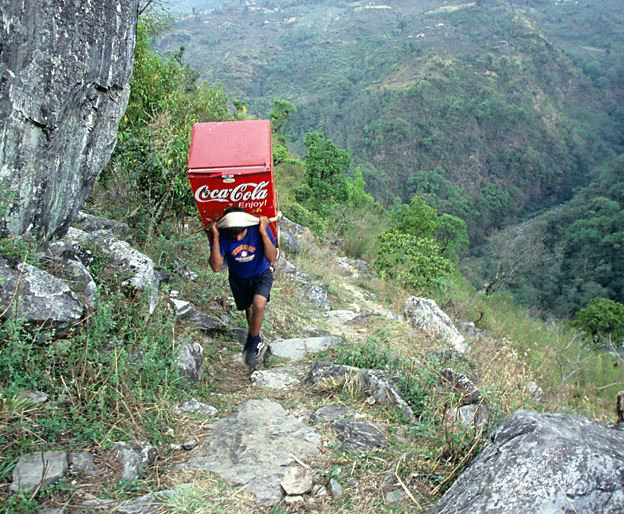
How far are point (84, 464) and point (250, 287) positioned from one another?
1.61 metres

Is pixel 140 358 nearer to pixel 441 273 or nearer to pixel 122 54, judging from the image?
pixel 122 54

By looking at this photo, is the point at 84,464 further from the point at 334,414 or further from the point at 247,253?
the point at 247,253

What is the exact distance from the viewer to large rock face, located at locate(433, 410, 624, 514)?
1.90m

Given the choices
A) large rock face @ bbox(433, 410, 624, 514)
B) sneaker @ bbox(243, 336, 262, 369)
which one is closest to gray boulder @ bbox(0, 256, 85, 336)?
sneaker @ bbox(243, 336, 262, 369)

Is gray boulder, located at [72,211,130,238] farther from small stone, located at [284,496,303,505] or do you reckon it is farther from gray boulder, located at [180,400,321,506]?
small stone, located at [284,496,303,505]

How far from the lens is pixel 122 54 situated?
3621mm

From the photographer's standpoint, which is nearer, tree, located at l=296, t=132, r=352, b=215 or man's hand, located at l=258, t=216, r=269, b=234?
man's hand, located at l=258, t=216, r=269, b=234

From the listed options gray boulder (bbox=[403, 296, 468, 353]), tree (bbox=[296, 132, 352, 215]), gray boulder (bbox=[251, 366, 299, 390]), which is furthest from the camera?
tree (bbox=[296, 132, 352, 215])

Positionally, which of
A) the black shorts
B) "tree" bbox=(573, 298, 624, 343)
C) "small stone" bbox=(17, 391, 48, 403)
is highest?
the black shorts

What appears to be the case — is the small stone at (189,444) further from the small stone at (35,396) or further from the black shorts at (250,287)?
the black shorts at (250,287)

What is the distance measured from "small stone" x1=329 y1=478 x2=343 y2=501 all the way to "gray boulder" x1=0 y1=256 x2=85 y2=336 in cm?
165

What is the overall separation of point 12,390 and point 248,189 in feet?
5.58

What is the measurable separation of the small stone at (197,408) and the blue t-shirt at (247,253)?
931 millimetres

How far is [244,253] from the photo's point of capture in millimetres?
3326
